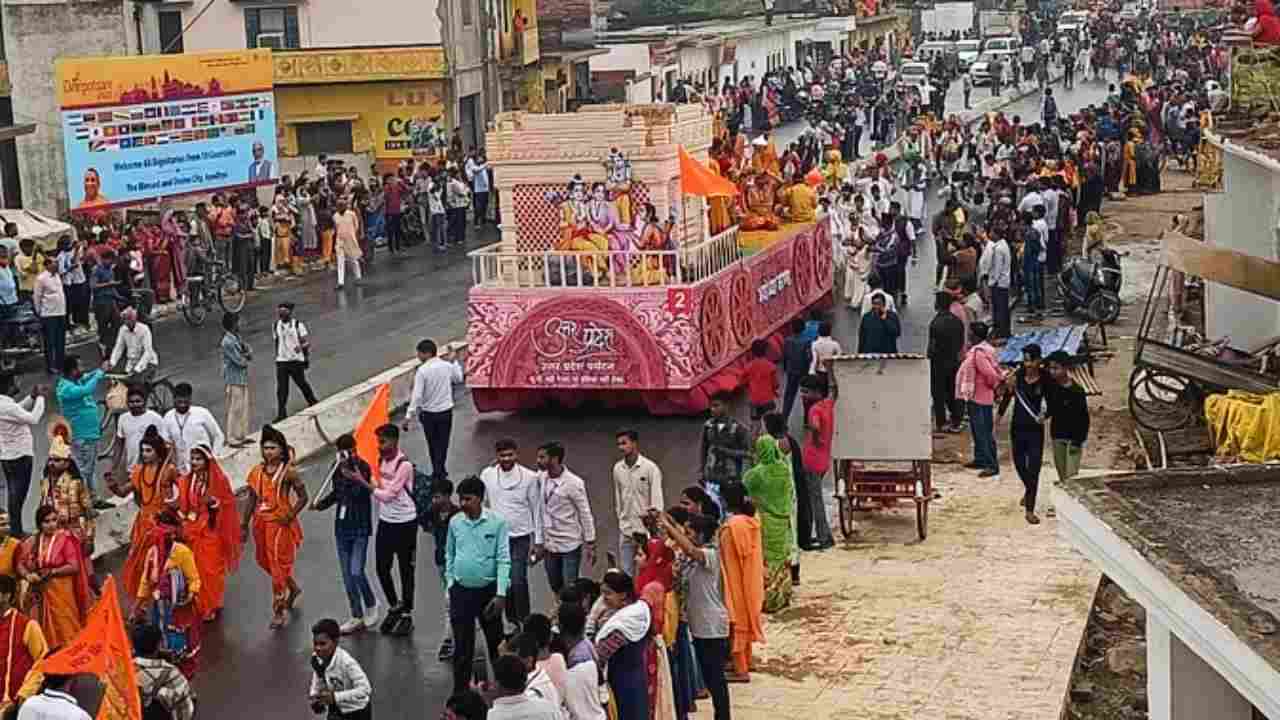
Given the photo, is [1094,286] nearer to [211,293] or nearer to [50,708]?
[211,293]

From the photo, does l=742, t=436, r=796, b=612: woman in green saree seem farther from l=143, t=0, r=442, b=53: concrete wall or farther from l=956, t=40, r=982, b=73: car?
l=956, t=40, r=982, b=73: car

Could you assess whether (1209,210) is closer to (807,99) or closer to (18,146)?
(18,146)

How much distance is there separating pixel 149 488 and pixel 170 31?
3164 cm

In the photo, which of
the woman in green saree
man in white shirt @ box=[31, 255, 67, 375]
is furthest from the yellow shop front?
the woman in green saree

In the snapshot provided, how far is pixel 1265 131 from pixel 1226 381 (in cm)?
432

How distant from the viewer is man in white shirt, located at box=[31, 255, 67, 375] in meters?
23.0

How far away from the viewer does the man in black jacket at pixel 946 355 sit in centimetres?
1958

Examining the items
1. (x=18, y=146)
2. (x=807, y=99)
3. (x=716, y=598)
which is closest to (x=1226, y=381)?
(x=716, y=598)

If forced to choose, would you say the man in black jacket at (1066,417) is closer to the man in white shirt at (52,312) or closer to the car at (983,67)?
the man in white shirt at (52,312)

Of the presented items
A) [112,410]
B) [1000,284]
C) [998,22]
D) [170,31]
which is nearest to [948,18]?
[998,22]

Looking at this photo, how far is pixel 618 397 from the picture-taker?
2044cm

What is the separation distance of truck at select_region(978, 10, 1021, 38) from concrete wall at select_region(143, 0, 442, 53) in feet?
170

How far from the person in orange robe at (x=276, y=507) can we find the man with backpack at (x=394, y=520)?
67cm

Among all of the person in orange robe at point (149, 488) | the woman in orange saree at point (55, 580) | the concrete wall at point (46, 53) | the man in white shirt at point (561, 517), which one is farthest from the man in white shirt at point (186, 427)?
the concrete wall at point (46, 53)
